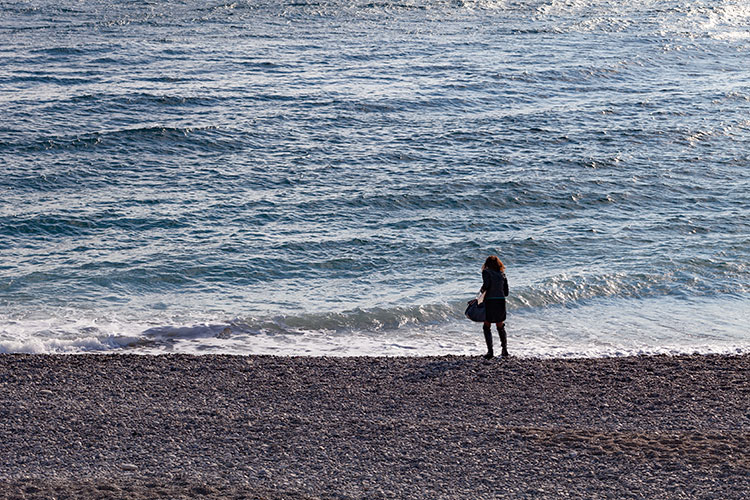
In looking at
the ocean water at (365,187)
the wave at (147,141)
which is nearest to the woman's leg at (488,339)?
the ocean water at (365,187)

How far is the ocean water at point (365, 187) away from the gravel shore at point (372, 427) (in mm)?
1845

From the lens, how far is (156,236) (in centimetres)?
2014

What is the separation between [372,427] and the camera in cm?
1046

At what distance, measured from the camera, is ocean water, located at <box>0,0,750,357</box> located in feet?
52.0

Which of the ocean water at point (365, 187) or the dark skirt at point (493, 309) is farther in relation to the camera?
the ocean water at point (365, 187)

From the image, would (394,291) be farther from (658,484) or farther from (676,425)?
(658,484)

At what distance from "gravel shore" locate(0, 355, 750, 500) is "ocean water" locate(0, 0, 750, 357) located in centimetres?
185

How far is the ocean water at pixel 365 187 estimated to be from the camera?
1586cm

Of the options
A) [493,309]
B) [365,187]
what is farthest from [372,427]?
[365,187]

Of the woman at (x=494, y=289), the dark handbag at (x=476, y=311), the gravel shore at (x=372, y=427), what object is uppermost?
the woman at (x=494, y=289)

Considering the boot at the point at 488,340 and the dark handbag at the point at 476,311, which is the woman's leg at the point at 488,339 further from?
the dark handbag at the point at 476,311

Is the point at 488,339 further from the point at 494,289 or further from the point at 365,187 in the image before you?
the point at 365,187

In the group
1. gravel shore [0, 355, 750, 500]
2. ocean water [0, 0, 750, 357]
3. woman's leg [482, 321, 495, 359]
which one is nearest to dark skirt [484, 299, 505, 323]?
woman's leg [482, 321, 495, 359]

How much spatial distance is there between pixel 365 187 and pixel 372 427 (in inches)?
548
